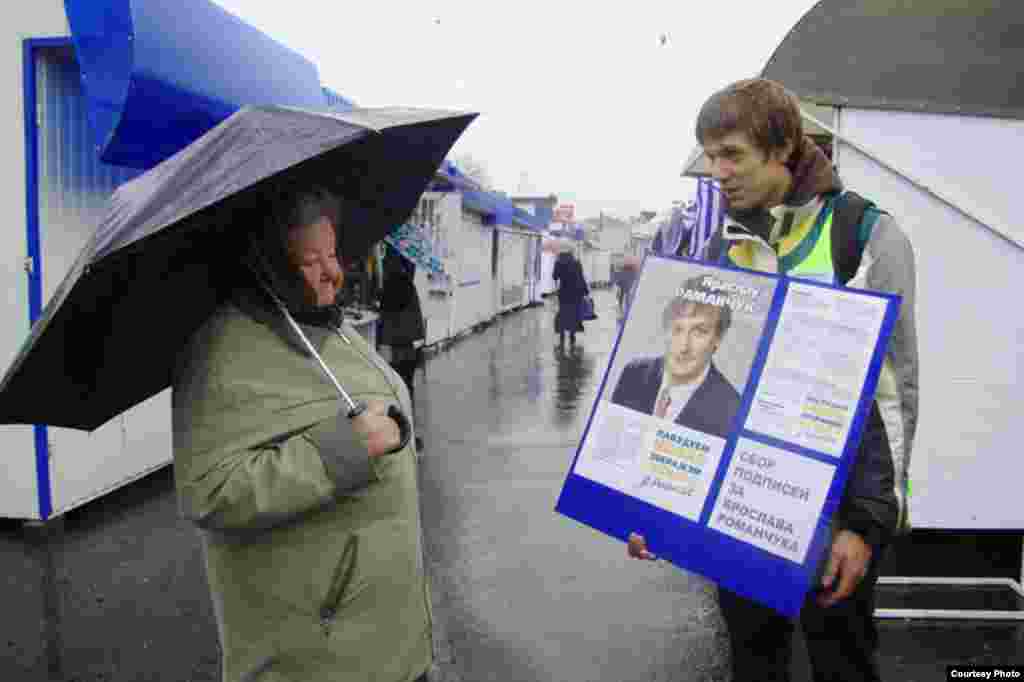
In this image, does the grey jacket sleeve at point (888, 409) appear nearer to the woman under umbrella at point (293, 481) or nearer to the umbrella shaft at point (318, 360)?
the woman under umbrella at point (293, 481)

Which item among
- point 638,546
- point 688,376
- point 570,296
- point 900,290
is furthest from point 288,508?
point 570,296

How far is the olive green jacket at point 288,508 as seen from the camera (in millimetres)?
1653

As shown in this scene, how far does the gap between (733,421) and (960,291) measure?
252cm

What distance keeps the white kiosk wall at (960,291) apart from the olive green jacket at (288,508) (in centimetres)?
292

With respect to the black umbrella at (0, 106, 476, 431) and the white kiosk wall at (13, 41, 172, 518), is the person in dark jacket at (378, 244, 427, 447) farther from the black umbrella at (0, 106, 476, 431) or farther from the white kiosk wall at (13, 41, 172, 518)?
the black umbrella at (0, 106, 476, 431)

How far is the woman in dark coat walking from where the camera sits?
16.5 meters

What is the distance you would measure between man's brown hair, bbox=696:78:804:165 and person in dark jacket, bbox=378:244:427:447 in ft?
19.0

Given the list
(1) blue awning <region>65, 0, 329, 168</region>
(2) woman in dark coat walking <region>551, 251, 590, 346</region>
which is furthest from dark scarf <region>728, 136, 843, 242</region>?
(2) woman in dark coat walking <region>551, 251, 590, 346</region>

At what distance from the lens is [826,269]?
1.95m

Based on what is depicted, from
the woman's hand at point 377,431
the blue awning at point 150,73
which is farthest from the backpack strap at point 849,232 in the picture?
the blue awning at point 150,73

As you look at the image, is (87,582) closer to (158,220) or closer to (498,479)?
(498,479)

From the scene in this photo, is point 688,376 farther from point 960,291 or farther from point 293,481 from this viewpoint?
point 960,291

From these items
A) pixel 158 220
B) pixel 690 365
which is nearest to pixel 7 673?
pixel 158 220

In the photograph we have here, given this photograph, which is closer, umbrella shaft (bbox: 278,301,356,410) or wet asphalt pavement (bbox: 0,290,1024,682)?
umbrella shaft (bbox: 278,301,356,410)
